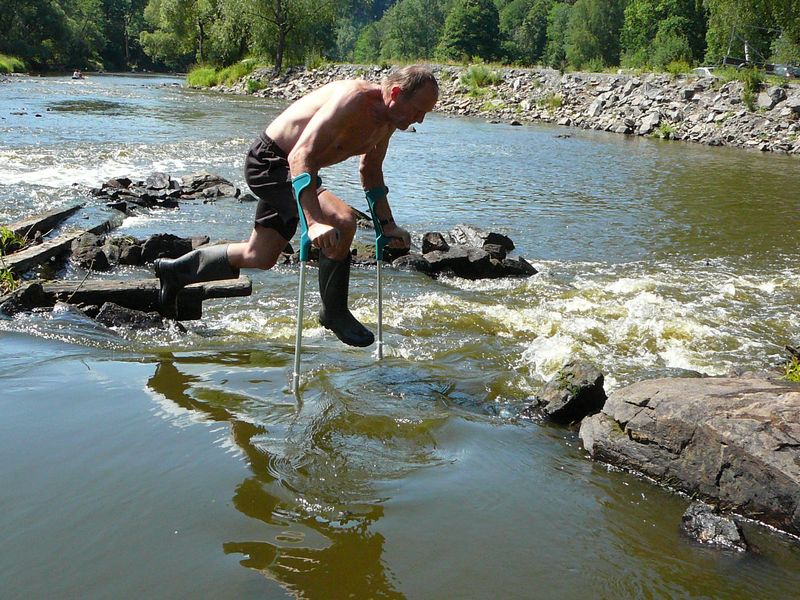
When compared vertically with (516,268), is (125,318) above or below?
above

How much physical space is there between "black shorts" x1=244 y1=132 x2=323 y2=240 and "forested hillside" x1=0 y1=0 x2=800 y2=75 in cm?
4226

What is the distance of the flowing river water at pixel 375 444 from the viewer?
3.11 meters

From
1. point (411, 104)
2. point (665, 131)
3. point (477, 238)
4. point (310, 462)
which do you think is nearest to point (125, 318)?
point (411, 104)

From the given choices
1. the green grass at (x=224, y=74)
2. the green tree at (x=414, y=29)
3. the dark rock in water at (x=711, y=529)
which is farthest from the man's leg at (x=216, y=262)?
the green tree at (x=414, y=29)

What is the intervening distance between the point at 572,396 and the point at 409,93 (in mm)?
2222

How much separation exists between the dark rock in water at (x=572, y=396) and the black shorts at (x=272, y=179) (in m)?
2.09

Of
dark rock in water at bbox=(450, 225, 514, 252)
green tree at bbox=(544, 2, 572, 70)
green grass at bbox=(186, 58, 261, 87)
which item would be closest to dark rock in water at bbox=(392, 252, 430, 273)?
dark rock in water at bbox=(450, 225, 514, 252)

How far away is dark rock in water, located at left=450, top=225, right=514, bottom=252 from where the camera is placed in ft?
36.9

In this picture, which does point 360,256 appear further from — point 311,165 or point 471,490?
point 471,490

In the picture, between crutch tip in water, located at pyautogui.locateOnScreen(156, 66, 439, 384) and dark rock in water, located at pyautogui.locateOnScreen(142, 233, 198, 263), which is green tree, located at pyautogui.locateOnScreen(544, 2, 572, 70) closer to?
dark rock in water, located at pyautogui.locateOnScreen(142, 233, 198, 263)

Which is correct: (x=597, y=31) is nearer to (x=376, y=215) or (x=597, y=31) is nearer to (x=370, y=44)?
(x=370, y=44)

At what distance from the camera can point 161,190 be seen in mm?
14219

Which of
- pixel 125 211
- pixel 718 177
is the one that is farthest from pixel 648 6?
pixel 125 211

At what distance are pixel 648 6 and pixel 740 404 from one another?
2839 inches
